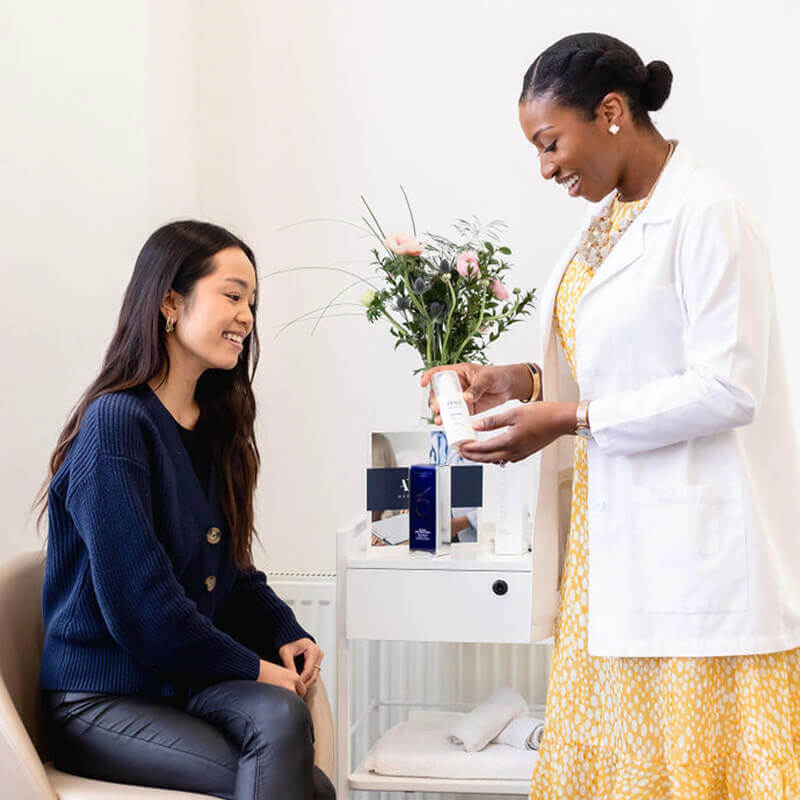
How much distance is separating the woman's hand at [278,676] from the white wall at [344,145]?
85 centimetres

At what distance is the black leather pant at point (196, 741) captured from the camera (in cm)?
135

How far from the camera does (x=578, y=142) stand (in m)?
1.31

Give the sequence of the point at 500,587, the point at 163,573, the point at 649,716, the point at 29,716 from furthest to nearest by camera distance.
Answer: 1. the point at 500,587
2. the point at 29,716
3. the point at 163,573
4. the point at 649,716

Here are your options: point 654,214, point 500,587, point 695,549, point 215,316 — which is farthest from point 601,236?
point 500,587

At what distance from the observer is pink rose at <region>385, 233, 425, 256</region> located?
1894mm

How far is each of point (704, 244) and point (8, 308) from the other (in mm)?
1193

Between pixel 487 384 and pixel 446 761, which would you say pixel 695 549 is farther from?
pixel 446 761

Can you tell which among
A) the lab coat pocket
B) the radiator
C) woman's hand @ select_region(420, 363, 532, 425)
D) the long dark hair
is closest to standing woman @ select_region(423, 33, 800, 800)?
the lab coat pocket

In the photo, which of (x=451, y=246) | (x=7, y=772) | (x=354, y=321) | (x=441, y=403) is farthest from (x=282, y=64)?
(x=7, y=772)

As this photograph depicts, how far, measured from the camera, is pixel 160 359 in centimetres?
A: 157

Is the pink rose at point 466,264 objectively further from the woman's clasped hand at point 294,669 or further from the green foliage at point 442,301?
the woman's clasped hand at point 294,669

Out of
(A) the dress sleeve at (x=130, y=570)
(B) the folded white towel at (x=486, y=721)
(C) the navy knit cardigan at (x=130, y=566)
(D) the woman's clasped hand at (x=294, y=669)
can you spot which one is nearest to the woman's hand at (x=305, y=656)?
(D) the woman's clasped hand at (x=294, y=669)

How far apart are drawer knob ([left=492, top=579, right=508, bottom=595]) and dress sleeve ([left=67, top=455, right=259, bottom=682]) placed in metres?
0.62

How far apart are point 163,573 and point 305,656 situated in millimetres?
384
